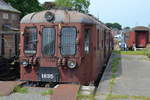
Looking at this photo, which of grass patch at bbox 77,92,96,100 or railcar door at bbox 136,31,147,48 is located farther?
railcar door at bbox 136,31,147,48

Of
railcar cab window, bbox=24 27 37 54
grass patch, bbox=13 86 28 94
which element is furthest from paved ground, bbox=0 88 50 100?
railcar cab window, bbox=24 27 37 54

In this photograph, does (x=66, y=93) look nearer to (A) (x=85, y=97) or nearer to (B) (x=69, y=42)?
(A) (x=85, y=97)

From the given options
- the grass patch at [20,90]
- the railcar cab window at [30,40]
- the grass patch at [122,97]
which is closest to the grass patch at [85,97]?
the grass patch at [122,97]

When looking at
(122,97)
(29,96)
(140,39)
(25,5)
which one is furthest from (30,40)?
(25,5)

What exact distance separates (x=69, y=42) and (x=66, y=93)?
2341 millimetres

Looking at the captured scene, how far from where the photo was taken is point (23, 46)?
12.4m

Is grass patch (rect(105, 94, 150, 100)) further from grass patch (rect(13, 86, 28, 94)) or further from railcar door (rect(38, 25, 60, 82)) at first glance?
railcar door (rect(38, 25, 60, 82))

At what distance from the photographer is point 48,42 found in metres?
12.1

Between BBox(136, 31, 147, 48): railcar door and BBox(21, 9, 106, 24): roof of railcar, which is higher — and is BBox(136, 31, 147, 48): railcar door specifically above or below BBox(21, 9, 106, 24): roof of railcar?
below

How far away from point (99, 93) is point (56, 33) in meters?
2.56

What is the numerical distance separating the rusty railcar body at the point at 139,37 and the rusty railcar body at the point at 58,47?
2784cm

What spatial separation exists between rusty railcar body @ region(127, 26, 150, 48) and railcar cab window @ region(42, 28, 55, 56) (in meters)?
28.4

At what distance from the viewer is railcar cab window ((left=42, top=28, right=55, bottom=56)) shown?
12070mm

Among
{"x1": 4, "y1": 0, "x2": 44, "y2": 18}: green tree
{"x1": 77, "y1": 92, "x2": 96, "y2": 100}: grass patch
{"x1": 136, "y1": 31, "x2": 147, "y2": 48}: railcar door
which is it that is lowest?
{"x1": 77, "y1": 92, "x2": 96, "y2": 100}: grass patch
